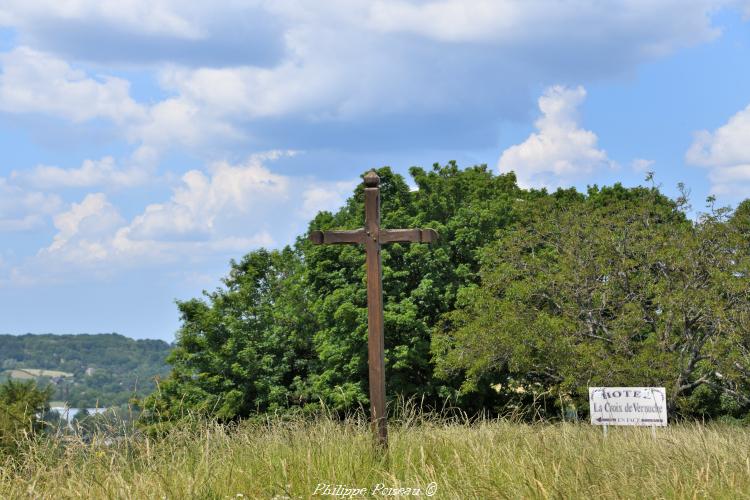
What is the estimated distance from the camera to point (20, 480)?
7074 millimetres

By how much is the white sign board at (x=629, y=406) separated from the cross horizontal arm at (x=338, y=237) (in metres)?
6.10

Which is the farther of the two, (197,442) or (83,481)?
(197,442)

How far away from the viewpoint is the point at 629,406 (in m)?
14.2

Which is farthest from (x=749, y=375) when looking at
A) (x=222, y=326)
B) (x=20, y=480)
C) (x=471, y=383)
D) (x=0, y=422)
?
(x=222, y=326)

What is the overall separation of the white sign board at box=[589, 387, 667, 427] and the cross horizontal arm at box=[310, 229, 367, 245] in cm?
610

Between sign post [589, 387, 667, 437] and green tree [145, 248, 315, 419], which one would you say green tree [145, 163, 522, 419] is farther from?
sign post [589, 387, 667, 437]

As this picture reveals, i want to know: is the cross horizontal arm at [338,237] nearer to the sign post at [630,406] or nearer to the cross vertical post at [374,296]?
the cross vertical post at [374,296]

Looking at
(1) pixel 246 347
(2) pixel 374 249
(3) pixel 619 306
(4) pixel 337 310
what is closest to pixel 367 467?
(2) pixel 374 249

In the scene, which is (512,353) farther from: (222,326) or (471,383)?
(222,326)

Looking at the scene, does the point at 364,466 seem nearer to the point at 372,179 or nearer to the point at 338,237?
the point at 338,237

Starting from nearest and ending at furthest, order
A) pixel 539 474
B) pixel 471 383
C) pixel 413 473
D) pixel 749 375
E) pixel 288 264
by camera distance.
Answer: pixel 539 474 → pixel 413 473 → pixel 749 375 → pixel 471 383 → pixel 288 264

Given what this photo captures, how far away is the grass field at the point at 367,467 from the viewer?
6.41 m

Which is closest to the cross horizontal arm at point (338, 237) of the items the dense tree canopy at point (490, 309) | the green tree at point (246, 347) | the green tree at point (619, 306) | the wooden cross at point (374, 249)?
the wooden cross at point (374, 249)

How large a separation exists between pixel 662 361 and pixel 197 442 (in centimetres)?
1369
